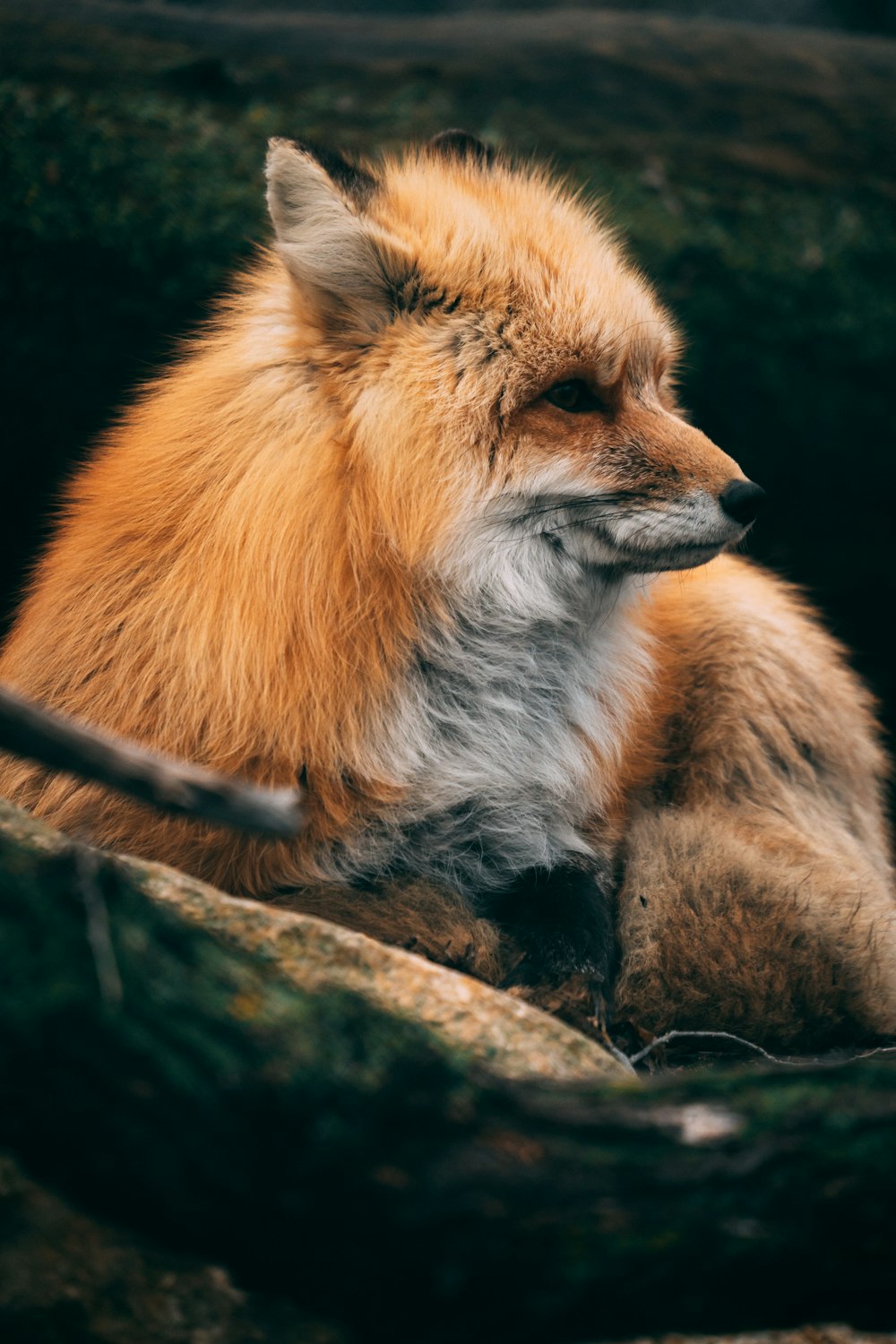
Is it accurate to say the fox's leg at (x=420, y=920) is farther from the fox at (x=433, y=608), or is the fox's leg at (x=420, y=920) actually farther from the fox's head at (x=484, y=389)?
the fox's head at (x=484, y=389)

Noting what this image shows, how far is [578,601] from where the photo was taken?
2359 millimetres

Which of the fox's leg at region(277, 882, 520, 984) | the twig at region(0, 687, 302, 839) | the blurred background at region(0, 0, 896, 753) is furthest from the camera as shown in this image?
the blurred background at region(0, 0, 896, 753)

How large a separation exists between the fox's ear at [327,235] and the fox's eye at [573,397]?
1.27 feet

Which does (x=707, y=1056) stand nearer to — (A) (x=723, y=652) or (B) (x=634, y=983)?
(B) (x=634, y=983)

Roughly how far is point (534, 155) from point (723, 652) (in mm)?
2146

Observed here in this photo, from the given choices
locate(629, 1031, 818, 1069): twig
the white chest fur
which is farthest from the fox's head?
locate(629, 1031, 818, 1069): twig

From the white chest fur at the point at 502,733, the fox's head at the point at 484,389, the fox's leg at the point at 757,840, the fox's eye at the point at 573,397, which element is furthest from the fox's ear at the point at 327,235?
the fox's leg at the point at 757,840

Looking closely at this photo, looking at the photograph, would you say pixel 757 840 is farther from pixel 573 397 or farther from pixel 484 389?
pixel 484 389

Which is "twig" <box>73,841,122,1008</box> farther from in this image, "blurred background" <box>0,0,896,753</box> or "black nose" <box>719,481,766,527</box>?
"blurred background" <box>0,0,896,753</box>

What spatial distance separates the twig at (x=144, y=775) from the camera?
1115mm

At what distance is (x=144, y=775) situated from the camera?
1.15 meters

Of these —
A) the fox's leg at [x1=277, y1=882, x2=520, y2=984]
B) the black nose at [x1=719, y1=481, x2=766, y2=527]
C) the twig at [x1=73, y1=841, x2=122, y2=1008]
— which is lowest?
the fox's leg at [x1=277, y1=882, x2=520, y2=984]

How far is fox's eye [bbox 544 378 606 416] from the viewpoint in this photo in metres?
2.22

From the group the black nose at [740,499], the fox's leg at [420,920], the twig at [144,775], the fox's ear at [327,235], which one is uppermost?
the fox's ear at [327,235]
